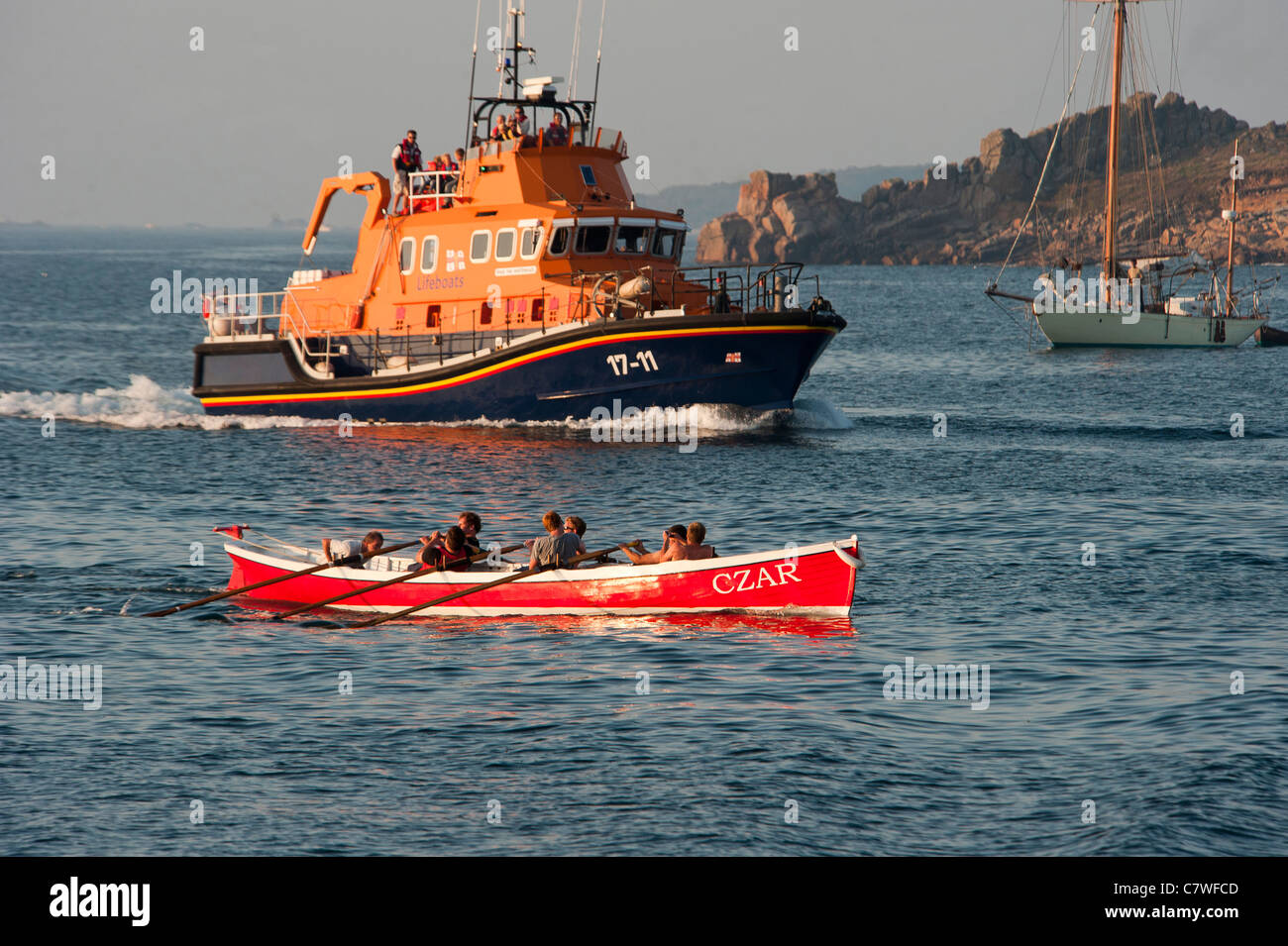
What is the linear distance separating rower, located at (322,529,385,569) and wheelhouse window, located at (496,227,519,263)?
13959 mm

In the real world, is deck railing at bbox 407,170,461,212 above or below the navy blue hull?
above

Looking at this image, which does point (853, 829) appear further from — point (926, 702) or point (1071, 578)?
point (1071, 578)

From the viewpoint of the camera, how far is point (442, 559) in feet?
61.7

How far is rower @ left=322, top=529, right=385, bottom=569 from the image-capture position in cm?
1927

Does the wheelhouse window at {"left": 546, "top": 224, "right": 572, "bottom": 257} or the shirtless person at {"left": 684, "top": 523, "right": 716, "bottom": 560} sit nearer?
the shirtless person at {"left": 684, "top": 523, "right": 716, "bottom": 560}

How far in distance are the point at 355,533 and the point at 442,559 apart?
5139mm

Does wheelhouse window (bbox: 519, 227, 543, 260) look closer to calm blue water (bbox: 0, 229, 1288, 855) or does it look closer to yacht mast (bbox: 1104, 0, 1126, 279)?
calm blue water (bbox: 0, 229, 1288, 855)

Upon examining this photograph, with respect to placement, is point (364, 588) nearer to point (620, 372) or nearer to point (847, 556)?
point (847, 556)

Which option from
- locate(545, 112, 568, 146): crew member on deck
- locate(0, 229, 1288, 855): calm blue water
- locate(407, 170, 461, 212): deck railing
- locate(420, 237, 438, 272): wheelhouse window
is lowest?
locate(0, 229, 1288, 855): calm blue water

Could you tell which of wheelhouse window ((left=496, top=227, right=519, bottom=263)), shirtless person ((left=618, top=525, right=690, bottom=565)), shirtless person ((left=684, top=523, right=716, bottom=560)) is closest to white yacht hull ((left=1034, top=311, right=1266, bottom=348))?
wheelhouse window ((left=496, top=227, right=519, bottom=263))

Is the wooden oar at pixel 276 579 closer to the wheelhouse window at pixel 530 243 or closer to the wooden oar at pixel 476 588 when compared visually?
the wooden oar at pixel 476 588

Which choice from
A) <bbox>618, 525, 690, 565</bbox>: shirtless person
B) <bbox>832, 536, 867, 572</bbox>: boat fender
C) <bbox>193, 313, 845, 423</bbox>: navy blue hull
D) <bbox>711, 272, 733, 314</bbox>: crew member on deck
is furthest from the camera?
<bbox>711, 272, 733, 314</bbox>: crew member on deck
